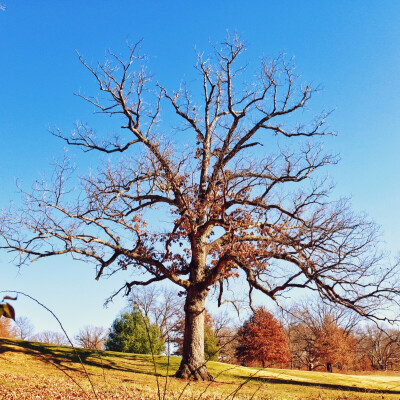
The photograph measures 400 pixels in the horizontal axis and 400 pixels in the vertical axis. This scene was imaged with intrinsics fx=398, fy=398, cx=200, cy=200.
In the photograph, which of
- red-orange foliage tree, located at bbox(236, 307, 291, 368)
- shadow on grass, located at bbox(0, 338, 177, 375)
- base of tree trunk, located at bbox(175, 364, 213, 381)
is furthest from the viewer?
red-orange foliage tree, located at bbox(236, 307, 291, 368)

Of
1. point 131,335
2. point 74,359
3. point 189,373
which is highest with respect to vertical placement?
point 131,335

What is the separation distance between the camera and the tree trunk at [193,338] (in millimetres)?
14827

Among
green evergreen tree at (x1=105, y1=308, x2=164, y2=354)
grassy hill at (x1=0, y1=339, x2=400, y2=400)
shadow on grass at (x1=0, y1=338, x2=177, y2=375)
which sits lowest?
grassy hill at (x1=0, y1=339, x2=400, y2=400)

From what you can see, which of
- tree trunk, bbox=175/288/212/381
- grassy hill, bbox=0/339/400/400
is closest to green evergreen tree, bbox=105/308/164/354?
grassy hill, bbox=0/339/400/400

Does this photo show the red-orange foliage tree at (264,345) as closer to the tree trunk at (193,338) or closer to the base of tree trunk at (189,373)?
the tree trunk at (193,338)

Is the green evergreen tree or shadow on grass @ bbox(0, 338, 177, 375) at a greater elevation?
the green evergreen tree

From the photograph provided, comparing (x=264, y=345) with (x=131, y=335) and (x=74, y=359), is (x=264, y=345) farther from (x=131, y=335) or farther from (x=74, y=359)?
(x=74, y=359)

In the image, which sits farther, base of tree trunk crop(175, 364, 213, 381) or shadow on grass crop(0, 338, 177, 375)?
shadow on grass crop(0, 338, 177, 375)

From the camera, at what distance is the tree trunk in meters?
14.8

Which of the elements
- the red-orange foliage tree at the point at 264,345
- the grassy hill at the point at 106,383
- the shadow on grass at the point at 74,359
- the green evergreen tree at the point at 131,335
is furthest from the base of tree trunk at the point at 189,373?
the red-orange foliage tree at the point at 264,345

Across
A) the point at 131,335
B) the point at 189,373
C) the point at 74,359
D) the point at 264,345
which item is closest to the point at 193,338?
the point at 189,373

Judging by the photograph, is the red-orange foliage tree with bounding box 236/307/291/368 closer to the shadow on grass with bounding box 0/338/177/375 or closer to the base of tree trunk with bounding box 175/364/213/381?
the shadow on grass with bounding box 0/338/177/375

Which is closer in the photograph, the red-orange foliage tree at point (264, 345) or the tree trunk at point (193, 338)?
the tree trunk at point (193, 338)

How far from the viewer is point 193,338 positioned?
1532 centimetres
